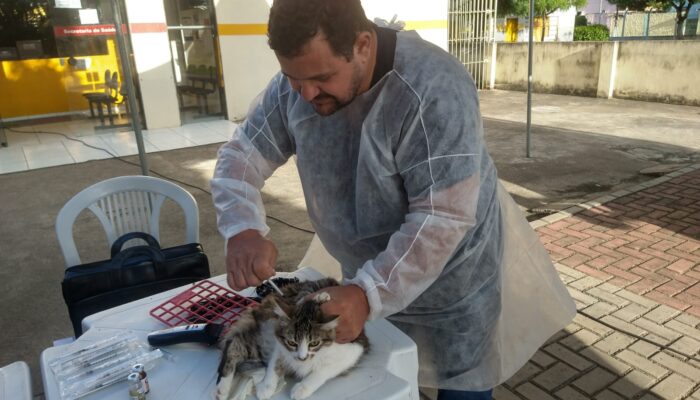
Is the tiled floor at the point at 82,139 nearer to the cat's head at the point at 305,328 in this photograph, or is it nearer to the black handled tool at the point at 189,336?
the black handled tool at the point at 189,336

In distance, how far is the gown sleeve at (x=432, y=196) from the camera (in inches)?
53.1

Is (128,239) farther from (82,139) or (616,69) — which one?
(616,69)

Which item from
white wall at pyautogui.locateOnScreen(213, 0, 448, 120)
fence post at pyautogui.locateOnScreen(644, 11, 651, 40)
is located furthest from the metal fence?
white wall at pyautogui.locateOnScreen(213, 0, 448, 120)

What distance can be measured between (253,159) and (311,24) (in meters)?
0.72

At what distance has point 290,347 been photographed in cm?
129

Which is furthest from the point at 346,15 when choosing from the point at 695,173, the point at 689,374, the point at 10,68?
the point at 10,68

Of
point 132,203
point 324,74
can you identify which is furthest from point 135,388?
point 132,203

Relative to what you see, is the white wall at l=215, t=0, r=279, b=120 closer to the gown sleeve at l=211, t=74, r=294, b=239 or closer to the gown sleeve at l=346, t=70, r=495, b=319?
the gown sleeve at l=211, t=74, r=294, b=239

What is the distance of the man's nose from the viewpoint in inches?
51.4

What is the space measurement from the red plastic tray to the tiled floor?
689 cm

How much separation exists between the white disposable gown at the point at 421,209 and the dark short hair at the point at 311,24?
0.22 m

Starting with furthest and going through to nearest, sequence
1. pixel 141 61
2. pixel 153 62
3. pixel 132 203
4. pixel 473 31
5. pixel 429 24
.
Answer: pixel 473 31, pixel 429 24, pixel 153 62, pixel 141 61, pixel 132 203

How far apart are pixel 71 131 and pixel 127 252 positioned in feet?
28.9

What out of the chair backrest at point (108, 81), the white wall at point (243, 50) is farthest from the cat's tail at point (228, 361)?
the chair backrest at point (108, 81)
